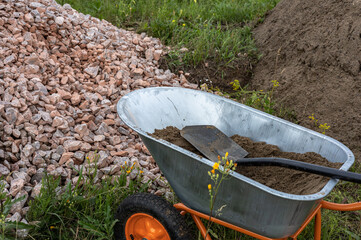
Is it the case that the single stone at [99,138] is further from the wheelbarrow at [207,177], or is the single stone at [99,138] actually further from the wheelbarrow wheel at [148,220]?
the wheelbarrow wheel at [148,220]

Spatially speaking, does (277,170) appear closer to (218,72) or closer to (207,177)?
(207,177)

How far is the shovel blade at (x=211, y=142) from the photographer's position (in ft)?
6.58

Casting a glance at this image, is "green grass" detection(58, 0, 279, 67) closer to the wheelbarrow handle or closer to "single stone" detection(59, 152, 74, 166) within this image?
"single stone" detection(59, 152, 74, 166)

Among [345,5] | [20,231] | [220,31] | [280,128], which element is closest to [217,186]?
[280,128]

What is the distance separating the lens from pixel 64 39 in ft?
11.4

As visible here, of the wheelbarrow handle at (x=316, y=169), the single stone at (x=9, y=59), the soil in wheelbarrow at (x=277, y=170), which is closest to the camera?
the wheelbarrow handle at (x=316, y=169)

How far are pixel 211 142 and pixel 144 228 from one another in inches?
22.2

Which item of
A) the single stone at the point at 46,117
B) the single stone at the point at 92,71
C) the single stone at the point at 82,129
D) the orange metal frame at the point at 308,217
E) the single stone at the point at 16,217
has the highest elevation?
the orange metal frame at the point at 308,217

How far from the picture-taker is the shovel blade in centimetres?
201

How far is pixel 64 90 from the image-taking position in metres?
3.05

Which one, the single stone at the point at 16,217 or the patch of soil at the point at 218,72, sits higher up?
the patch of soil at the point at 218,72

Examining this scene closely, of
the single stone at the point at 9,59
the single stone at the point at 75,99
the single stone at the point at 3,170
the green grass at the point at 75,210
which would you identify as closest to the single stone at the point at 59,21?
the single stone at the point at 9,59

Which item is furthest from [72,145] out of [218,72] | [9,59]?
[218,72]

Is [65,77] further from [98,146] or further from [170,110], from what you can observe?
[170,110]
